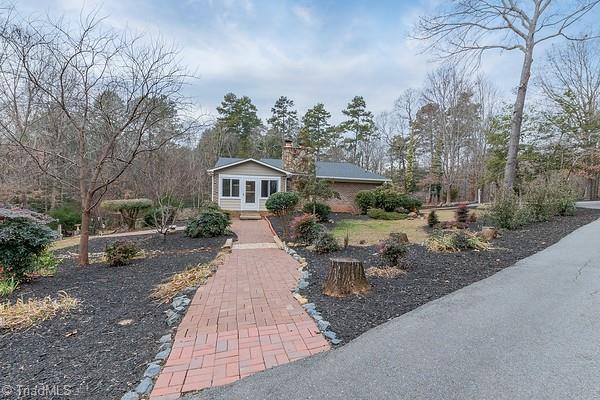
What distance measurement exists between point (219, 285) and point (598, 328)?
4.50 m

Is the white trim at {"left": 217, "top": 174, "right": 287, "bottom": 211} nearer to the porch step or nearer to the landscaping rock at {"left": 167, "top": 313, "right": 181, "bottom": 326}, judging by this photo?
the porch step

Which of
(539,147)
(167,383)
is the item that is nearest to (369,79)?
(539,147)

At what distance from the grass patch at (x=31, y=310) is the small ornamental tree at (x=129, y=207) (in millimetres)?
9718

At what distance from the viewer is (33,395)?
86.4 inches

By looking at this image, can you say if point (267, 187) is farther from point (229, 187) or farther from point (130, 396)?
point (130, 396)

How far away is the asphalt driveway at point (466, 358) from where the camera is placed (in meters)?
2.16

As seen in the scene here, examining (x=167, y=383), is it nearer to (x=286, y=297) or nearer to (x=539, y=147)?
(x=286, y=297)

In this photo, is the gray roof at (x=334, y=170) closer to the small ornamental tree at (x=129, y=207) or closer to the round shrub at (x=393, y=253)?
the small ornamental tree at (x=129, y=207)

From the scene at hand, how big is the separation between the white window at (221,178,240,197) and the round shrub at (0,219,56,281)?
1139 centimetres

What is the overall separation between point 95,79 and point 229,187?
1048cm

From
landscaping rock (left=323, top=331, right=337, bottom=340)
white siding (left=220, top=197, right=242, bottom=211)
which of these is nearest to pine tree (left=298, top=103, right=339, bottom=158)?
white siding (left=220, top=197, right=242, bottom=211)

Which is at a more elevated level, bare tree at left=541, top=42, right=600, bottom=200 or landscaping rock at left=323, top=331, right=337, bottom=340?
bare tree at left=541, top=42, right=600, bottom=200

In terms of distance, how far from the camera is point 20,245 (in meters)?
4.95

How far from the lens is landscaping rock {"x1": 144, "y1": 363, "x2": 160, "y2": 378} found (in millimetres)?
2375
